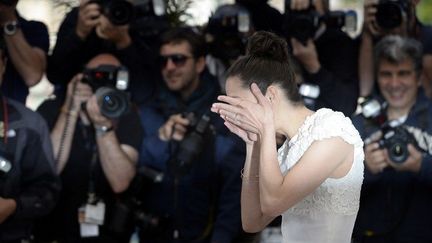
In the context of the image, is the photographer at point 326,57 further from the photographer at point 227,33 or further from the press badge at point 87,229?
the press badge at point 87,229

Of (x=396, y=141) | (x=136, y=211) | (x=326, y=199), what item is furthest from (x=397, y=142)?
(x=326, y=199)

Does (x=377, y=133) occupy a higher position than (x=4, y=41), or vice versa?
(x=4, y=41)

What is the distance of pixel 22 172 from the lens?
196 inches

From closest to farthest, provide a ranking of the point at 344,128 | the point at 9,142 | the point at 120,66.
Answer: the point at 344,128
the point at 9,142
the point at 120,66

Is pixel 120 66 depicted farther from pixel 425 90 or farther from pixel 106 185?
pixel 425 90

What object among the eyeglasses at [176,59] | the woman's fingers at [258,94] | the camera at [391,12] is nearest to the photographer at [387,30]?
the camera at [391,12]

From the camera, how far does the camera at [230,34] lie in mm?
5449

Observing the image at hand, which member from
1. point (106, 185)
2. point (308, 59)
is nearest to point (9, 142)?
point (106, 185)

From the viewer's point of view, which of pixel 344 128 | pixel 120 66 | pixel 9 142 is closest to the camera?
pixel 344 128

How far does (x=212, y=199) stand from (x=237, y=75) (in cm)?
215

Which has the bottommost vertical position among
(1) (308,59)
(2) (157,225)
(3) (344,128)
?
(2) (157,225)

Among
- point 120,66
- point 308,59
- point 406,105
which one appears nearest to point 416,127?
point 406,105

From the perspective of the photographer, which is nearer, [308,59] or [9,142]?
[9,142]

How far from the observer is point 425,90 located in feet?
17.5
